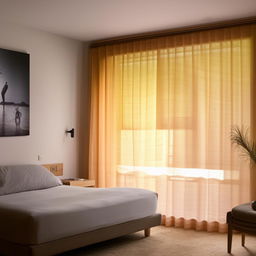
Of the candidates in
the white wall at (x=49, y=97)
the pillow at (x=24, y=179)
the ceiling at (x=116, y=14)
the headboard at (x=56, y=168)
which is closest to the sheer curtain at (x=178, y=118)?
the white wall at (x=49, y=97)

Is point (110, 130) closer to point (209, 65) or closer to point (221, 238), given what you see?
point (209, 65)

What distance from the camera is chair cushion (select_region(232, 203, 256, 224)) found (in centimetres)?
454

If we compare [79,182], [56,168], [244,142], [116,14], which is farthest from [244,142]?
[56,168]

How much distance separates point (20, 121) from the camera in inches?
230

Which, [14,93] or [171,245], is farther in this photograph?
[14,93]

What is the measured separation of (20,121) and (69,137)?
0.95 metres

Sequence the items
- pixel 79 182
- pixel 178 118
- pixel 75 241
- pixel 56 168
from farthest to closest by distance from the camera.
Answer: pixel 56 168 < pixel 79 182 < pixel 178 118 < pixel 75 241

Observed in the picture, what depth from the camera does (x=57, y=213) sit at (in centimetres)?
424

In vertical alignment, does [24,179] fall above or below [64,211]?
above

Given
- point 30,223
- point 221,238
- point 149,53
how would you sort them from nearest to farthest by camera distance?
1. point 30,223
2. point 221,238
3. point 149,53

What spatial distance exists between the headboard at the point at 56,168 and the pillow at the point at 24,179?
408 mm

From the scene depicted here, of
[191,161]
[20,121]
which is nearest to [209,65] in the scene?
[191,161]

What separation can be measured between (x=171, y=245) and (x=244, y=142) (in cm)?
143

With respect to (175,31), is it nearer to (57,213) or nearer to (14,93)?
(14,93)
